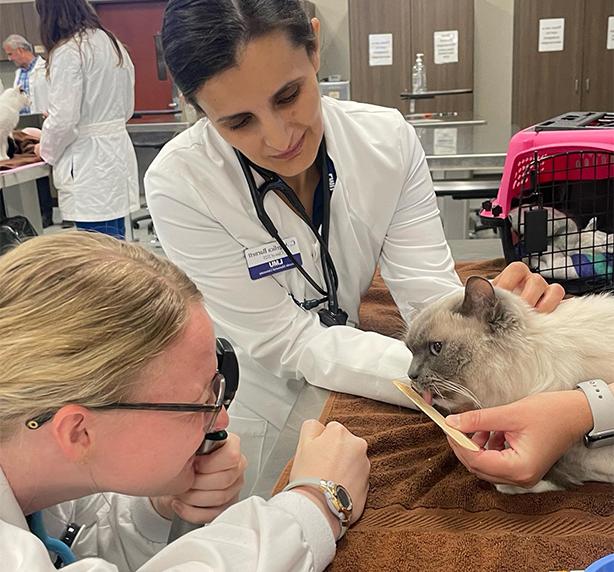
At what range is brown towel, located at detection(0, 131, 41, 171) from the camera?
4.19 m

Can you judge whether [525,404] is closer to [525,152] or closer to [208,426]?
[208,426]

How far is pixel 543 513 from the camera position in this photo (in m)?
0.96

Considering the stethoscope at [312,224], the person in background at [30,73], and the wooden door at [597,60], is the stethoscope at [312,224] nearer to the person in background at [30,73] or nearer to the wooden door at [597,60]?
the person in background at [30,73]

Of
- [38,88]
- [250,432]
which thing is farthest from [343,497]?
[38,88]

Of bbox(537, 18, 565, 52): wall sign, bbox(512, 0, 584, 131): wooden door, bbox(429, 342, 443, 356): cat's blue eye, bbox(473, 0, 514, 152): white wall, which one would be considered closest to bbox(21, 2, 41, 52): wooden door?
bbox(473, 0, 514, 152): white wall

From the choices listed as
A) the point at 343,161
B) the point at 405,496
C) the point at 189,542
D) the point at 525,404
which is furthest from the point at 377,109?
the point at 189,542

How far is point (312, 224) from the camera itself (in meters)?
1.62

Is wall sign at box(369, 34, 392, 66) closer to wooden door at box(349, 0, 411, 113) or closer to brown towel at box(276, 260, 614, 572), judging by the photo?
wooden door at box(349, 0, 411, 113)

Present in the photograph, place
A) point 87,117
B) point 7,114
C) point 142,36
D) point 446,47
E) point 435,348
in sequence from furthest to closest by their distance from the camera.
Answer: point 142,36
point 446,47
point 7,114
point 87,117
point 435,348

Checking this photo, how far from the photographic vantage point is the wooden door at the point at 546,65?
671 cm

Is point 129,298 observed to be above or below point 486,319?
above

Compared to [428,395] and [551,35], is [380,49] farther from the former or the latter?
[428,395]

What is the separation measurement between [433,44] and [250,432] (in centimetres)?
646

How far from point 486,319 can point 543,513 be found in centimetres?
38
